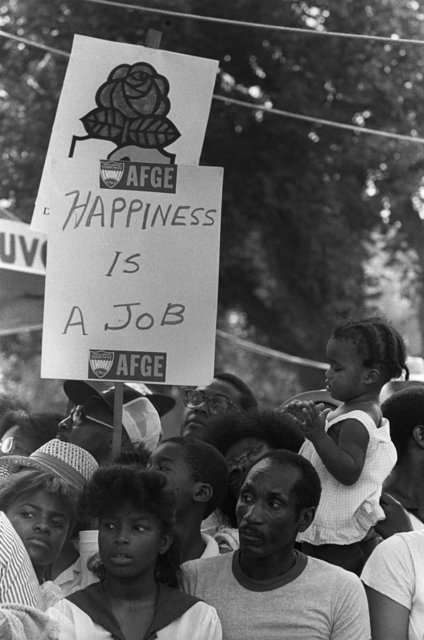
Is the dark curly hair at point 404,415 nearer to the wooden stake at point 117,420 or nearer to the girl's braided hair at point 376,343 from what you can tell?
the girl's braided hair at point 376,343

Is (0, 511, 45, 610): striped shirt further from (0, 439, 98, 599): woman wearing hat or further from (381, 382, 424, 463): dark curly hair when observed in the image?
(381, 382, 424, 463): dark curly hair

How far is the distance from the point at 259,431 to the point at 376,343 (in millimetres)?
729

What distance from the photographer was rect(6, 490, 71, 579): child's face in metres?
4.51

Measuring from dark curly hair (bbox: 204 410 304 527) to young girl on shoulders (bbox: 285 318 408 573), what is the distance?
38cm

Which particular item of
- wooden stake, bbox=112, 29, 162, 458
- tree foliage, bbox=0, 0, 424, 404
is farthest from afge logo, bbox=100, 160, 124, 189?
tree foliage, bbox=0, 0, 424, 404

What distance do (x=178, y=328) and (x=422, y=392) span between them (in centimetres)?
99

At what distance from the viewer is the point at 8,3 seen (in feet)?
57.0

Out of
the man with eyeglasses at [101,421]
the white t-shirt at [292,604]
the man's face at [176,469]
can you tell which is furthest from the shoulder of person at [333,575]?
Result: the man with eyeglasses at [101,421]

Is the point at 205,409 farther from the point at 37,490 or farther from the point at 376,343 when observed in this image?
the point at 37,490

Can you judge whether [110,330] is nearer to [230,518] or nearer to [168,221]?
[168,221]

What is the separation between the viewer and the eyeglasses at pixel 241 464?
522cm

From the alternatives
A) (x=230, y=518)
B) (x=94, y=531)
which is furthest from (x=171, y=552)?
(x=230, y=518)

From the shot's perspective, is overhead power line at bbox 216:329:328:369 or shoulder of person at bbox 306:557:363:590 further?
overhead power line at bbox 216:329:328:369

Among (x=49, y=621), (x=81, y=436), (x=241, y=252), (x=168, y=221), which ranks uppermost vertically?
(x=241, y=252)
